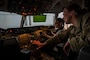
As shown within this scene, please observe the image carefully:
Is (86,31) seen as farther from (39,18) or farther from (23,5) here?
(39,18)

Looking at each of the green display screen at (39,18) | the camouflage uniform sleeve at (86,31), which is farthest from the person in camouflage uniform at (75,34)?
the green display screen at (39,18)

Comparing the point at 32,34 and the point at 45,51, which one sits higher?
the point at 32,34

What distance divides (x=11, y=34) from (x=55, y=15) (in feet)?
6.44

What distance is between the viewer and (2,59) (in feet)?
6.24

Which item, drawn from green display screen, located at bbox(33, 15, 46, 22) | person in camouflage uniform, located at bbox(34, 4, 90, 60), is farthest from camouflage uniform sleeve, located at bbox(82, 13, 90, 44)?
green display screen, located at bbox(33, 15, 46, 22)

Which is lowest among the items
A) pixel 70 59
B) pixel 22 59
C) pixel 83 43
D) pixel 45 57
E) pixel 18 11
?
pixel 45 57

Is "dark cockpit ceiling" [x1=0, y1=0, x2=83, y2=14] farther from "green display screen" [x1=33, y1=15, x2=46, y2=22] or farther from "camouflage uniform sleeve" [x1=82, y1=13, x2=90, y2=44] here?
"camouflage uniform sleeve" [x1=82, y1=13, x2=90, y2=44]

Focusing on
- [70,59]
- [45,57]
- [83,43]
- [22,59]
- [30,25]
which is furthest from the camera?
[30,25]

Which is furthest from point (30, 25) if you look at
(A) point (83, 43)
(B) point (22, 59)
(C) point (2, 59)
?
(A) point (83, 43)

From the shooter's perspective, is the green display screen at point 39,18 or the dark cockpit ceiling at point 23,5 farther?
the green display screen at point 39,18

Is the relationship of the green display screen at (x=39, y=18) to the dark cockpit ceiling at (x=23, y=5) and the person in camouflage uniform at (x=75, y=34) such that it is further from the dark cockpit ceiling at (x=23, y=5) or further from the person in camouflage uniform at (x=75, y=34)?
the person in camouflage uniform at (x=75, y=34)

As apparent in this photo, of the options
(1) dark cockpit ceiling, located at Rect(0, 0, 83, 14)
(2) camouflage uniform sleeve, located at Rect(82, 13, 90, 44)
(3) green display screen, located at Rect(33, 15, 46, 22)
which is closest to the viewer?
(2) camouflage uniform sleeve, located at Rect(82, 13, 90, 44)

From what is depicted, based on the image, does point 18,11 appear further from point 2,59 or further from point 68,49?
point 68,49

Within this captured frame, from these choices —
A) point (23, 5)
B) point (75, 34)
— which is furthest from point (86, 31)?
point (23, 5)
